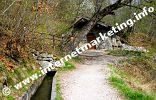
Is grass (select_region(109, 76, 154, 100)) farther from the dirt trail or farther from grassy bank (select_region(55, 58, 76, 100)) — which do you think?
grassy bank (select_region(55, 58, 76, 100))

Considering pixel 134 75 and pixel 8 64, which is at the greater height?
pixel 8 64

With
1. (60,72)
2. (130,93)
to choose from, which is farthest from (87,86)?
(60,72)

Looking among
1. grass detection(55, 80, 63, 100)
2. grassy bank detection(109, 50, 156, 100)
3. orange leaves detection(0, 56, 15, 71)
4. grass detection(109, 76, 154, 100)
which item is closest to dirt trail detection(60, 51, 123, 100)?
grass detection(55, 80, 63, 100)

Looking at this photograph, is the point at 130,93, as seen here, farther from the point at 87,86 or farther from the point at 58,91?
the point at 58,91

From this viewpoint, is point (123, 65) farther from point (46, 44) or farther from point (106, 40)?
point (106, 40)

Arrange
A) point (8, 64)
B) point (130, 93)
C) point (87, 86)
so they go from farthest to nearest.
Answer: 1. point (87, 86)
2. point (8, 64)
3. point (130, 93)

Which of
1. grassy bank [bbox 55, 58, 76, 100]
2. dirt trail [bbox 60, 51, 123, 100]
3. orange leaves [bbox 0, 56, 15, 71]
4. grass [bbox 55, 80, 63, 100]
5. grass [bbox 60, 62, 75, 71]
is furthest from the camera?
grass [bbox 60, 62, 75, 71]

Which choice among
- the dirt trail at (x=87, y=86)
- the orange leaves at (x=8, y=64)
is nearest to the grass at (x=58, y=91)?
the dirt trail at (x=87, y=86)

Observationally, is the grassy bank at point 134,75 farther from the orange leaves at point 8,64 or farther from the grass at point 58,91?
the orange leaves at point 8,64

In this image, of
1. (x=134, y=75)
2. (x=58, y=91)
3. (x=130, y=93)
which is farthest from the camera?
(x=134, y=75)

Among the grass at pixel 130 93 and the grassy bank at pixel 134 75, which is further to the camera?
the grassy bank at pixel 134 75

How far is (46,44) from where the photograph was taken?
81.4ft

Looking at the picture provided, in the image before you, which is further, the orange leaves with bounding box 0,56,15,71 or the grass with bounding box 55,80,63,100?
the orange leaves with bounding box 0,56,15,71

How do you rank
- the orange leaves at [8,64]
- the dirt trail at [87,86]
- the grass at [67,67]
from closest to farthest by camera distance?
the dirt trail at [87,86] < the orange leaves at [8,64] < the grass at [67,67]
